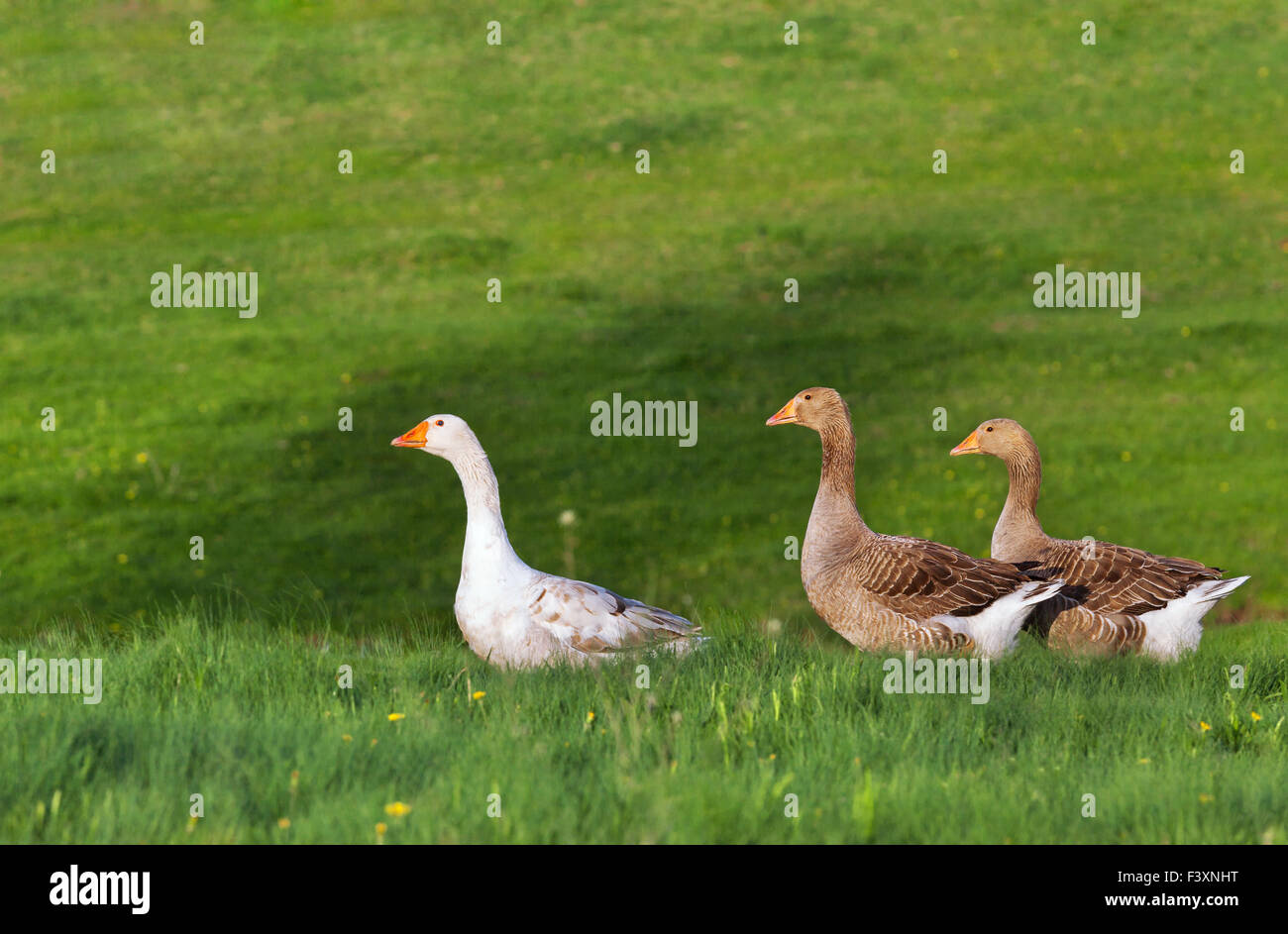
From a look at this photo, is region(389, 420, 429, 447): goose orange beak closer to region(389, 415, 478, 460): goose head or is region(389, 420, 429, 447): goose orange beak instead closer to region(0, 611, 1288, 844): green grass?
region(389, 415, 478, 460): goose head

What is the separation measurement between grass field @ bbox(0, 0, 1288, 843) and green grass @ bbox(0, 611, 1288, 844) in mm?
38

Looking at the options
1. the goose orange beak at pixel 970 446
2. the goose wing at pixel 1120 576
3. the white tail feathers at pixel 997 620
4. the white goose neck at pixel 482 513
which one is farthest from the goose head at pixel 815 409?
the white goose neck at pixel 482 513

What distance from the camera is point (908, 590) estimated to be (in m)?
9.88

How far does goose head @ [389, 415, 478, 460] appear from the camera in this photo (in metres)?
9.53

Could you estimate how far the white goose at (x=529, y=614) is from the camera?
29.8ft

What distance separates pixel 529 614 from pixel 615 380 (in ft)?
54.0

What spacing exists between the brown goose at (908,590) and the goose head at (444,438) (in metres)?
3.04

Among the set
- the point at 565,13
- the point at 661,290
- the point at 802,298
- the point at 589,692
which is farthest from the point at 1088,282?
the point at 589,692

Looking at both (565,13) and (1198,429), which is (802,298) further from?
(565,13)

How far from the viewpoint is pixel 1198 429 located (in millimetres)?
24141

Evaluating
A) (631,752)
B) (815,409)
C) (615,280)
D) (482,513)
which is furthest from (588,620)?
(615,280)

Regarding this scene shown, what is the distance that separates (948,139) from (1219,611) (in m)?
23.6

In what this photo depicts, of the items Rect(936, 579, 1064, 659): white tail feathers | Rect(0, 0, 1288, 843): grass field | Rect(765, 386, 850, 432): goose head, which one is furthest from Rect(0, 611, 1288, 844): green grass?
Rect(765, 386, 850, 432): goose head

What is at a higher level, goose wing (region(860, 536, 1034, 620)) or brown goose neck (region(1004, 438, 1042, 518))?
brown goose neck (region(1004, 438, 1042, 518))
